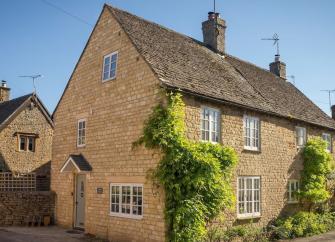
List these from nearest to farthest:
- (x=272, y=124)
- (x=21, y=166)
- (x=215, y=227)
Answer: (x=215, y=227)
(x=272, y=124)
(x=21, y=166)

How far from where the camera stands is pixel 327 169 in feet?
65.3

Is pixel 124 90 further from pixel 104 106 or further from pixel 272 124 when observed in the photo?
pixel 272 124

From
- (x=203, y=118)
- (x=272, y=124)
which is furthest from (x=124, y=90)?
(x=272, y=124)

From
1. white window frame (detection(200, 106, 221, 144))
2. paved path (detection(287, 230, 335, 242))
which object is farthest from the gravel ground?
paved path (detection(287, 230, 335, 242))

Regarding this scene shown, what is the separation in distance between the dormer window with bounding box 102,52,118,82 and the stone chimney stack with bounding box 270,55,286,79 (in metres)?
15.1

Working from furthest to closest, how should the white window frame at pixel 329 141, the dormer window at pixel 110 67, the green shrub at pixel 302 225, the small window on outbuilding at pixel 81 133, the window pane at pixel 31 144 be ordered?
the window pane at pixel 31 144
the white window frame at pixel 329 141
the small window on outbuilding at pixel 81 133
the dormer window at pixel 110 67
the green shrub at pixel 302 225

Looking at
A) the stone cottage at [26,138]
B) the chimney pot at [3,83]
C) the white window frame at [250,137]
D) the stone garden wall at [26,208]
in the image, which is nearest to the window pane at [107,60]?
the white window frame at [250,137]

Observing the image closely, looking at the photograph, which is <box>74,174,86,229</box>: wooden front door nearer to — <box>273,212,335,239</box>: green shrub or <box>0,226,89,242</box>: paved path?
<box>0,226,89,242</box>: paved path

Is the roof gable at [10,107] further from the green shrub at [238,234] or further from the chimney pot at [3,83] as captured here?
the green shrub at [238,234]

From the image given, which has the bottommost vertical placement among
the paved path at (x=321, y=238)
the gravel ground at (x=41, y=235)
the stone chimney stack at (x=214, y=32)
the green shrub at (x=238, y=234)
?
the paved path at (x=321, y=238)

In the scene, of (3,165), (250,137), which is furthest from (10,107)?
(250,137)

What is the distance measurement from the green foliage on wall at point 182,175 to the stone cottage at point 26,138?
53.2 ft

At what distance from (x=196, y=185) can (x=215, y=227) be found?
8.26ft

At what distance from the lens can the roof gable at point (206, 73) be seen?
14453 mm
